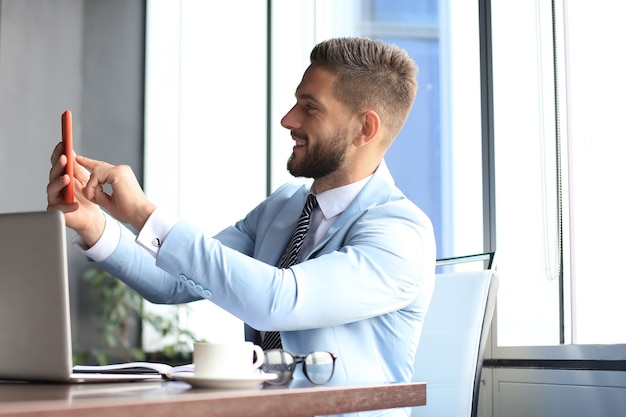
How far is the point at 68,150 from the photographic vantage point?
158 centimetres

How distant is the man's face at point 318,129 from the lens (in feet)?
6.59

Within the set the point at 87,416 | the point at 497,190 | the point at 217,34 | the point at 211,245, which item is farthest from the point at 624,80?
the point at 217,34

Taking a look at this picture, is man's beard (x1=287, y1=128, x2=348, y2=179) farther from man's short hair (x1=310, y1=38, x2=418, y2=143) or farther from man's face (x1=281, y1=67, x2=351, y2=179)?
man's short hair (x1=310, y1=38, x2=418, y2=143)

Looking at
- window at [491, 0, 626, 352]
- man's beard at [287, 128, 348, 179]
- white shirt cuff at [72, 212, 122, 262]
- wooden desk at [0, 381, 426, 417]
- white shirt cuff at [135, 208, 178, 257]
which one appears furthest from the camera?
window at [491, 0, 626, 352]

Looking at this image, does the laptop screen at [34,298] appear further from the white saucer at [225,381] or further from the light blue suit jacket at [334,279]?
the light blue suit jacket at [334,279]

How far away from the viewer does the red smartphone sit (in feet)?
4.93

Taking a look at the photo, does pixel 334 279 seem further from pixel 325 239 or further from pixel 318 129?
pixel 318 129

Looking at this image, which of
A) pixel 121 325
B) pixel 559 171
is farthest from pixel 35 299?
pixel 121 325

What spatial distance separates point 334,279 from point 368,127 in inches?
23.2

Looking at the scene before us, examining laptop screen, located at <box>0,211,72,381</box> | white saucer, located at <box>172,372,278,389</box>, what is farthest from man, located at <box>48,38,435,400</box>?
white saucer, located at <box>172,372,278,389</box>

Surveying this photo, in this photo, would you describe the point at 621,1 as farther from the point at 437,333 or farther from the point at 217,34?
the point at 217,34

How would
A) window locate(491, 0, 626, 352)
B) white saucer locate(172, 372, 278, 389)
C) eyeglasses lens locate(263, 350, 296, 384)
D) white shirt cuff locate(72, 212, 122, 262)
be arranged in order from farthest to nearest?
1. window locate(491, 0, 626, 352)
2. white shirt cuff locate(72, 212, 122, 262)
3. eyeglasses lens locate(263, 350, 296, 384)
4. white saucer locate(172, 372, 278, 389)

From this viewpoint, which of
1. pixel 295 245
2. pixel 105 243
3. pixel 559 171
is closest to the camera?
pixel 105 243

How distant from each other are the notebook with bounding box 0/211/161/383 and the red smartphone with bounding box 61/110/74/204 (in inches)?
12.2
